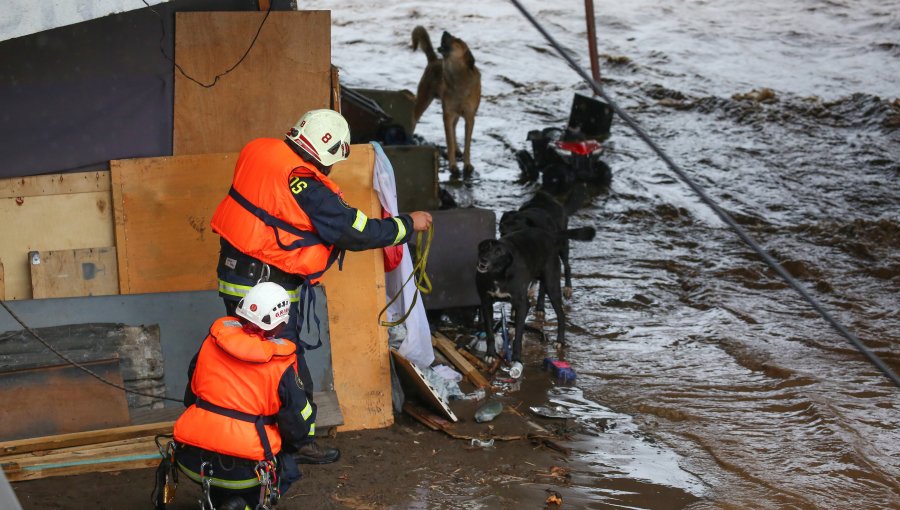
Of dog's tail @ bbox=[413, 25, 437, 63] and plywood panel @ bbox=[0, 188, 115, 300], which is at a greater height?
dog's tail @ bbox=[413, 25, 437, 63]

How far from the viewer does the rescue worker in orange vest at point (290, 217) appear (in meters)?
5.48


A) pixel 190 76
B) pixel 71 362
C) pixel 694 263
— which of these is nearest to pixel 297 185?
pixel 71 362

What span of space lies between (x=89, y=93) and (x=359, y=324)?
2502 mm

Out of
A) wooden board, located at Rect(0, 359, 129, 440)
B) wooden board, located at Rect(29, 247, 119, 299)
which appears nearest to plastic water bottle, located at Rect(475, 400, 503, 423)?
wooden board, located at Rect(0, 359, 129, 440)

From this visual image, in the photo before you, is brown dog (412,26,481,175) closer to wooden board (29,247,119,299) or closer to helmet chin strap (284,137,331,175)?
wooden board (29,247,119,299)

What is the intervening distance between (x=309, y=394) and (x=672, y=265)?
282 inches

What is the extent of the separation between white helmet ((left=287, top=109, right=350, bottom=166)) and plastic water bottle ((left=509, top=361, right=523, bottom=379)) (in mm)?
3197

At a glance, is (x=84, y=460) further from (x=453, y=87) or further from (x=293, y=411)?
(x=453, y=87)

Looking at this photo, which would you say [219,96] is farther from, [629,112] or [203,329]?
[629,112]

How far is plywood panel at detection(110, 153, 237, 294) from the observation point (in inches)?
270

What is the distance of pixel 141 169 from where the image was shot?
271 inches

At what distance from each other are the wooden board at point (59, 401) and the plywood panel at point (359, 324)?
150 cm

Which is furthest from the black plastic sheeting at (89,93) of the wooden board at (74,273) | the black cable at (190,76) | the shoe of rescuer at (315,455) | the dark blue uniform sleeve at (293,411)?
the dark blue uniform sleeve at (293,411)

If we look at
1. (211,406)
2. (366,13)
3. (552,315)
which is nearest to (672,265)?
(552,315)
